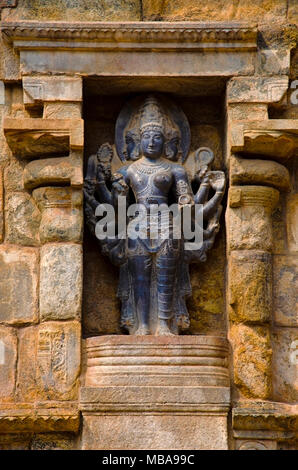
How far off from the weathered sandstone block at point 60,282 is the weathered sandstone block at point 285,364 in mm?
1331

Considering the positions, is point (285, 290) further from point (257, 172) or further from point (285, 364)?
point (257, 172)

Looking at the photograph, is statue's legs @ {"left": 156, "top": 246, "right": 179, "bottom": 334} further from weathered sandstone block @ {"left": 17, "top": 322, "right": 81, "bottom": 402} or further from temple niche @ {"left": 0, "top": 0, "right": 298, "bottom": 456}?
weathered sandstone block @ {"left": 17, "top": 322, "right": 81, "bottom": 402}

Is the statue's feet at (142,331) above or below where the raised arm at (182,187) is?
below

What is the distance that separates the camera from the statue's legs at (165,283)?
7962mm

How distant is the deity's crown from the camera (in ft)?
27.0

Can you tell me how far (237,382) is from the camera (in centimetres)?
779

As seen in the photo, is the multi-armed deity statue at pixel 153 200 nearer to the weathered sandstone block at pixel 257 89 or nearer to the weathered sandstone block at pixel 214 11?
the weathered sandstone block at pixel 257 89

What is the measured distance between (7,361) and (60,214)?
1.02m

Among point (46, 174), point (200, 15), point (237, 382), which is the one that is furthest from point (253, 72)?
point (237, 382)

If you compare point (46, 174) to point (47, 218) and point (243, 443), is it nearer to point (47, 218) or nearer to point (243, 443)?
point (47, 218)

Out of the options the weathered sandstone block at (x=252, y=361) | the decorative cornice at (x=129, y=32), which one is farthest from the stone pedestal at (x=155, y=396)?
the decorative cornice at (x=129, y=32)

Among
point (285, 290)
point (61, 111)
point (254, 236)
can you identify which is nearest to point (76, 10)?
point (61, 111)

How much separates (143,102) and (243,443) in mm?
2428

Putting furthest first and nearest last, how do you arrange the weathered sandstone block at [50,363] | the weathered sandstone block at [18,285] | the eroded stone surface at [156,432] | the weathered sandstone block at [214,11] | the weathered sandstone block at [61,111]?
the weathered sandstone block at [214,11] → the weathered sandstone block at [61,111] → the weathered sandstone block at [18,285] → the weathered sandstone block at [50,363] → the eroded stone surface at [156,432]
